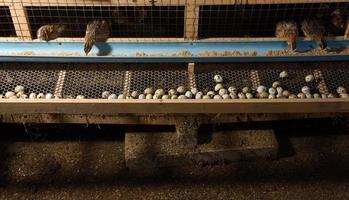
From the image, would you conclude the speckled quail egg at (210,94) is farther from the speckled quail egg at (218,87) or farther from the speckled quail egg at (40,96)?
the speckled quail egg at (40,96)

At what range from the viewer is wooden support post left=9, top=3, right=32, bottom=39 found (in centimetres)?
351

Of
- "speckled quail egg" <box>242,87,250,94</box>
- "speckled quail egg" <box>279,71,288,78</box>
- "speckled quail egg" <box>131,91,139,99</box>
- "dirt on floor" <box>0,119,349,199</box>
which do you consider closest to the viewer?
"dirt on floor" <box>0,119,349,199</box>

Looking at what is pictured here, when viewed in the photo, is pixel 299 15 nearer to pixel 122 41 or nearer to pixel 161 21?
pixel 161 21

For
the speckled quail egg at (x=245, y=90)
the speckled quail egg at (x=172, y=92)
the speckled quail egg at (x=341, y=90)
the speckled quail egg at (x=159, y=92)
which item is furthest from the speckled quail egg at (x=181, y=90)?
the speckled quail egg at (x=341, y=90)

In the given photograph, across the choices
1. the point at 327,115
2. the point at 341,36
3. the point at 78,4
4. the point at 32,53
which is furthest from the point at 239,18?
the point at 32,53

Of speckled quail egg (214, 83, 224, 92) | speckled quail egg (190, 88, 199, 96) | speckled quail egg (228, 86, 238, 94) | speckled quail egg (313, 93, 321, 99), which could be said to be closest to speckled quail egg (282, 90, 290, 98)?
speckled quail egg (313, 93, 321, 99)

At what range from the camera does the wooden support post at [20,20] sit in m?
3.51

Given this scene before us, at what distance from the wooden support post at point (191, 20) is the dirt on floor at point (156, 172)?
34.9 inches

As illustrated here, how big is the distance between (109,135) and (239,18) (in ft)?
5.62

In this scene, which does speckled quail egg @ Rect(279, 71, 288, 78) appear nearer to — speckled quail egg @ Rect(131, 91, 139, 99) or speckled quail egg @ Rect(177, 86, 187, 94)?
speckled quail egg @ Rect(177, 86, 187, 94)

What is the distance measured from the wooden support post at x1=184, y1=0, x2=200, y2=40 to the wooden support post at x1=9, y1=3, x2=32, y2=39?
55.2 inches

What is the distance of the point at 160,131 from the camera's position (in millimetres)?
3855

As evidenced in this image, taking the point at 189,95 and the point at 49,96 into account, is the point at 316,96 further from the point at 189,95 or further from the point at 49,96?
the point at 49,96

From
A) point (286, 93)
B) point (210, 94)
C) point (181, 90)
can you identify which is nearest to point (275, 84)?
point (286, 93)
